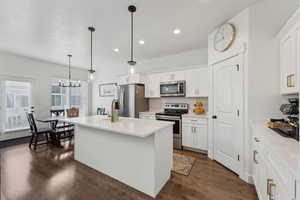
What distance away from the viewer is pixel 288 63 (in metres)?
1.73

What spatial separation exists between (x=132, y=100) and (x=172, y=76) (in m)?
1.47

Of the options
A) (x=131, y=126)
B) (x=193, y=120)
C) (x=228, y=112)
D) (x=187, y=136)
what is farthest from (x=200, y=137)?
(x=131, y=126)

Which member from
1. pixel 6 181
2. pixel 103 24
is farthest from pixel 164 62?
pixel 6 181

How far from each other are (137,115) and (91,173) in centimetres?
Result: 213

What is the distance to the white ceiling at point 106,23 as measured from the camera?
2.02 metres

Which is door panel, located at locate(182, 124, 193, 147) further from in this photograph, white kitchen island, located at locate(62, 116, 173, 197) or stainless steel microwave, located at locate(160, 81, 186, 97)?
white kitchen island, located at locate(62, 116, 173, 197)

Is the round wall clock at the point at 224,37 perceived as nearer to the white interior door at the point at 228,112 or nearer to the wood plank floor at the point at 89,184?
the white interior door at the point at 228,112

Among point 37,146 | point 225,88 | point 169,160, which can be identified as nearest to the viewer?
point 169,160

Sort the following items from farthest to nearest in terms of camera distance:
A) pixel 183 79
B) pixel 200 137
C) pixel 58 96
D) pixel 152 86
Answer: pixel 58 96 < pixel 152 86 < pixel 183 79 < pixel 200 137

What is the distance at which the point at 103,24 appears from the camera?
255cm

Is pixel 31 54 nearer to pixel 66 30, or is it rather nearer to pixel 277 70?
pixel 66 30

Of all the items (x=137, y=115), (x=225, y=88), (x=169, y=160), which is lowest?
(x=169, y=160)

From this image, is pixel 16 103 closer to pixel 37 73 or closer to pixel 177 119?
pixel 37 73

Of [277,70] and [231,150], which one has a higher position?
[277,70]
